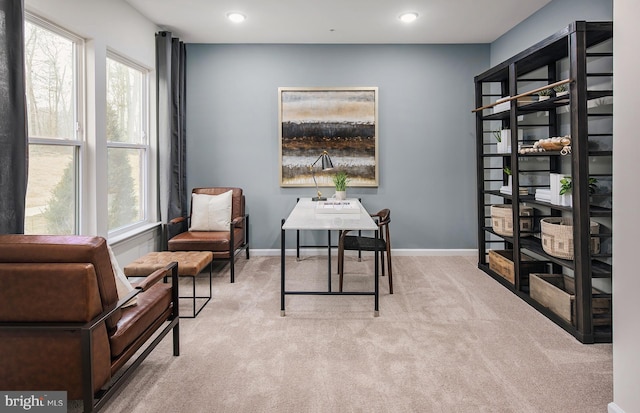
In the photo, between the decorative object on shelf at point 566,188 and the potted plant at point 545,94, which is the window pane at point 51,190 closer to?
the decorative object on shelf at point 566,188

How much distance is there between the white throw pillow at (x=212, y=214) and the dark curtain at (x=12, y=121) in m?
2.32

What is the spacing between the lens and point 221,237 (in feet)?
14.1

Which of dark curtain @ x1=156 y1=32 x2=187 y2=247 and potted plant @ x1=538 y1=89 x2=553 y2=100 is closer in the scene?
potted plant @ x1=538 y1=89 x2=553 y2=100

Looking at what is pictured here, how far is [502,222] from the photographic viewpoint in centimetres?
408

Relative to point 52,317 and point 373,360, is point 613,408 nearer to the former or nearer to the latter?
point 373,360

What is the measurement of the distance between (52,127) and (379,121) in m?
3.51

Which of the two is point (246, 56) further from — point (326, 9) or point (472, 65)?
point (472, 65)

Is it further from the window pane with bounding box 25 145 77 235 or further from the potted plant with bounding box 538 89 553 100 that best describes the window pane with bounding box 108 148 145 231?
the potted plant with bounding box 538 89 553 100

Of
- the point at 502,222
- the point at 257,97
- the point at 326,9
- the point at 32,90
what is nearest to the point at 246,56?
the point at 257,97

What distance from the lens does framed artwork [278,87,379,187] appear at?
5199mm

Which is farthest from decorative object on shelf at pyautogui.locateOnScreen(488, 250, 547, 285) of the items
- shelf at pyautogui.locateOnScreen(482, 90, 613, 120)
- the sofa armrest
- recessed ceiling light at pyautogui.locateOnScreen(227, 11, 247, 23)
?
recessed ceiling light at pyautogui.locateOnScreen(227, 11, 247, 23)

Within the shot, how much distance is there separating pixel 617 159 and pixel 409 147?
342cm

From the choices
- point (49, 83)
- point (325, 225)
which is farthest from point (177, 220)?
point (325, 225)

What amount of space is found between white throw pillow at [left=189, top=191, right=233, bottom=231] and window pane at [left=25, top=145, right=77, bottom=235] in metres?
1.44
